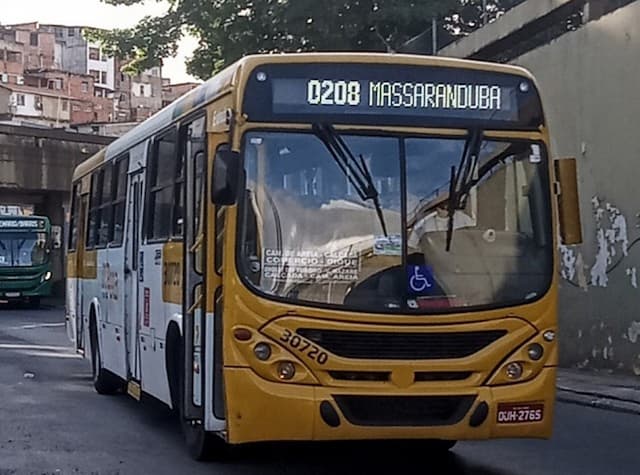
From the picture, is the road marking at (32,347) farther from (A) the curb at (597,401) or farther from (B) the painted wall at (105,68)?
(B) the painted wall at (105,68)

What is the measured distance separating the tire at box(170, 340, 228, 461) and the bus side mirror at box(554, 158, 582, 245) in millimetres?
3074

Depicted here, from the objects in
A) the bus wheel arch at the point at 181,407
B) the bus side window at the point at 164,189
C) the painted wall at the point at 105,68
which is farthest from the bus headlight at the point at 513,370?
the painted wall at the point at 105,68

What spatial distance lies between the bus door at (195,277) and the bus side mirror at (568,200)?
2.53 metres

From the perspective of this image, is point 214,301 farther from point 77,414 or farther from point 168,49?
point 168,49

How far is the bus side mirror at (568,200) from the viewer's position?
9367mm

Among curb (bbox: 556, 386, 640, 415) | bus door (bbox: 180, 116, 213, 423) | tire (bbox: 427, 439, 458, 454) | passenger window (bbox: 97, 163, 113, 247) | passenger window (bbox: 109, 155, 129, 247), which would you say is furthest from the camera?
curb (bbox: 556, 386, 640, 415)

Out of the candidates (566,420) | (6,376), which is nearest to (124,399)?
(6,376)

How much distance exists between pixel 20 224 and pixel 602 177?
26.5 m

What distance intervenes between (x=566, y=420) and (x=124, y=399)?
4975 mm

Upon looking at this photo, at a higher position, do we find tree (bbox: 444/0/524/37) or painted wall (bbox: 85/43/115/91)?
painted wall (bbox: 85/43/115/91)

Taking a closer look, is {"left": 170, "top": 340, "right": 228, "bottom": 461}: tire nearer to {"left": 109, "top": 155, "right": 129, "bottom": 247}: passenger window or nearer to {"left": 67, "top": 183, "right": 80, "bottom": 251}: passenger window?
{"left": 109, "top": 155, "right": 129, "bottom": 247}: passenger window

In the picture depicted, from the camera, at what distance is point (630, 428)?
1327cm

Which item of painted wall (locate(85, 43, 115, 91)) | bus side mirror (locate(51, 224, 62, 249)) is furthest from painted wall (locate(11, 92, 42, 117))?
bus side mirror (locate(51, 224, 62, 249))

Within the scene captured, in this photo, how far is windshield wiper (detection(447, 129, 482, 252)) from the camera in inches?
354
